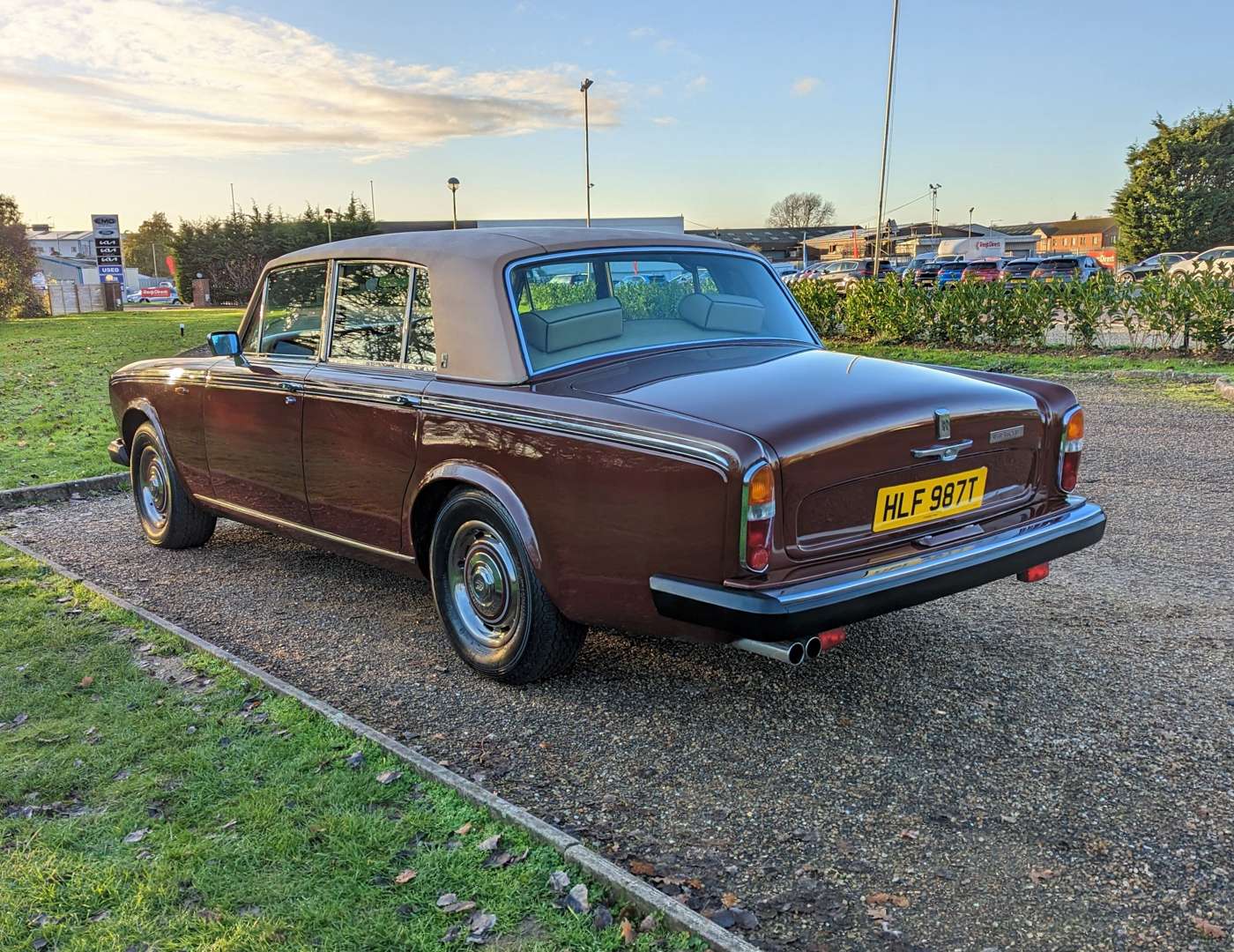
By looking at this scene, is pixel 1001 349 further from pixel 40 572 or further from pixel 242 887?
pixel 242 887

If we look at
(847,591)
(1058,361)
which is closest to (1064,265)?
(1058,361)

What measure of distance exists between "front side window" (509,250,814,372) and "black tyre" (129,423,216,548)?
2919 millimetres

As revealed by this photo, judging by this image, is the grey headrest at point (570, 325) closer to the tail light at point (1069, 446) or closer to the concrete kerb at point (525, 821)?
the concrete kerb at point (525, 821)

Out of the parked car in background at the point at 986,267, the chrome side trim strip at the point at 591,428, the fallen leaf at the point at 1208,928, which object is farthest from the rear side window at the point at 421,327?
the parked car in background at the point at 986,267

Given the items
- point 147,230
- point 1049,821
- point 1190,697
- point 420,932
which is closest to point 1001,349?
point 1190,697

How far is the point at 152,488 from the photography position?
240 inches

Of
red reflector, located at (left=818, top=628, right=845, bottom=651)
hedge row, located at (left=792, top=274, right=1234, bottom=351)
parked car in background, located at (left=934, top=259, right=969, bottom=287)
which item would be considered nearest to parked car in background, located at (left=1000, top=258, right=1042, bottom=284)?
parked car in background, located at (left=934, top=259, right=969, bottom=287)

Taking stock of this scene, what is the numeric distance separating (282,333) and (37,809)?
265 cm

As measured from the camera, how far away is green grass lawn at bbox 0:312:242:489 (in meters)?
8.52

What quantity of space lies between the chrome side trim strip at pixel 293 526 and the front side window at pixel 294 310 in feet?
2.69

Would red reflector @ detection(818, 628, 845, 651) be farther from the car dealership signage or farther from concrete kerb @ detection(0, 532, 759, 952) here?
the car dealership signage

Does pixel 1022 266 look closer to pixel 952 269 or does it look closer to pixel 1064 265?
pixel 1064 265

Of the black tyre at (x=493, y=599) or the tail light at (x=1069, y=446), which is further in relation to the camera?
the tail light at (x=1069, y=446)

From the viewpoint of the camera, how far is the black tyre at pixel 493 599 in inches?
143
